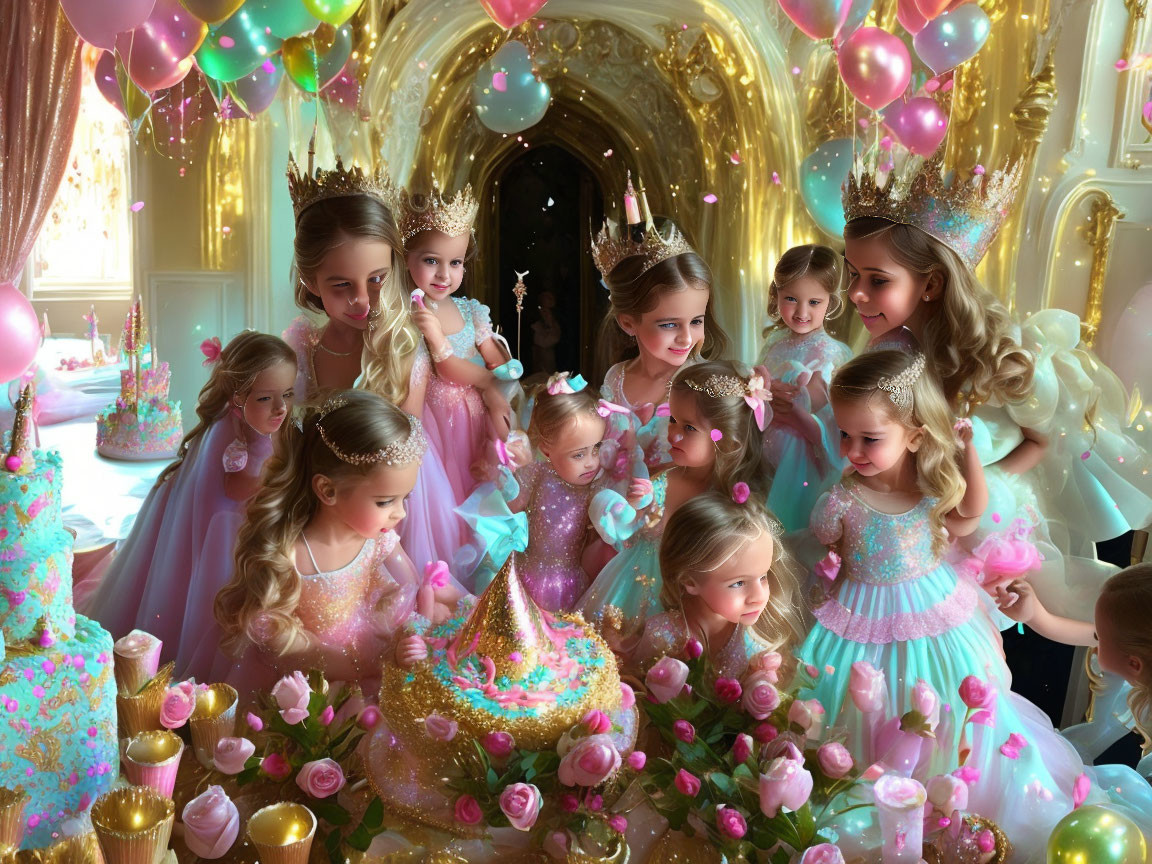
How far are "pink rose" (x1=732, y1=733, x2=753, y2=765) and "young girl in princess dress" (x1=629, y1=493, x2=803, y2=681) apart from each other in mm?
241

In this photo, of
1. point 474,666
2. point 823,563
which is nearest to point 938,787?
point 823,563

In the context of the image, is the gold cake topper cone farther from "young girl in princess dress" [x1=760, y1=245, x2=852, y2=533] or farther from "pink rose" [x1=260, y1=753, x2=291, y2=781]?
"young girl in princess dress" [x1=760, y1=245, x2=852, y2=533]

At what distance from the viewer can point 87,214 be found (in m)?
5.12

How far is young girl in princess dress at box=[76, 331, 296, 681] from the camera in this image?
7.88 feet

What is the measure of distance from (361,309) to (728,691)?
1.20m

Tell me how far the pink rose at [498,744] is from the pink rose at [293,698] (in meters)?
0.34

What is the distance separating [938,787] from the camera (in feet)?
5.84

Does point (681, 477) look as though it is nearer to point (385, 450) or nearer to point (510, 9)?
point (385, 450)

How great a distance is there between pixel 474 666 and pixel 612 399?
106 cm

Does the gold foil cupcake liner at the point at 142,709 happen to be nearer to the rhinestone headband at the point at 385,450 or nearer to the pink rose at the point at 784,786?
the rhinestone headband at the point at 385,450

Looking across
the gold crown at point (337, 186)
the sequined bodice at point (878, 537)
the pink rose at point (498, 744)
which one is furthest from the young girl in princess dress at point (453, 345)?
the pink rose at point (498, 744)

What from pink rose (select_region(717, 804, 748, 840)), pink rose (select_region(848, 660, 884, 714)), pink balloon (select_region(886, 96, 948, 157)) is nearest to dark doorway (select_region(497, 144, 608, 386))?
pink balloon (select_region(886, 96, 948, 157))

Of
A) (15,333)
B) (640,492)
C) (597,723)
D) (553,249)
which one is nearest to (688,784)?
(597,723)

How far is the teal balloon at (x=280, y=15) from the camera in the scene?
7.59 feet
